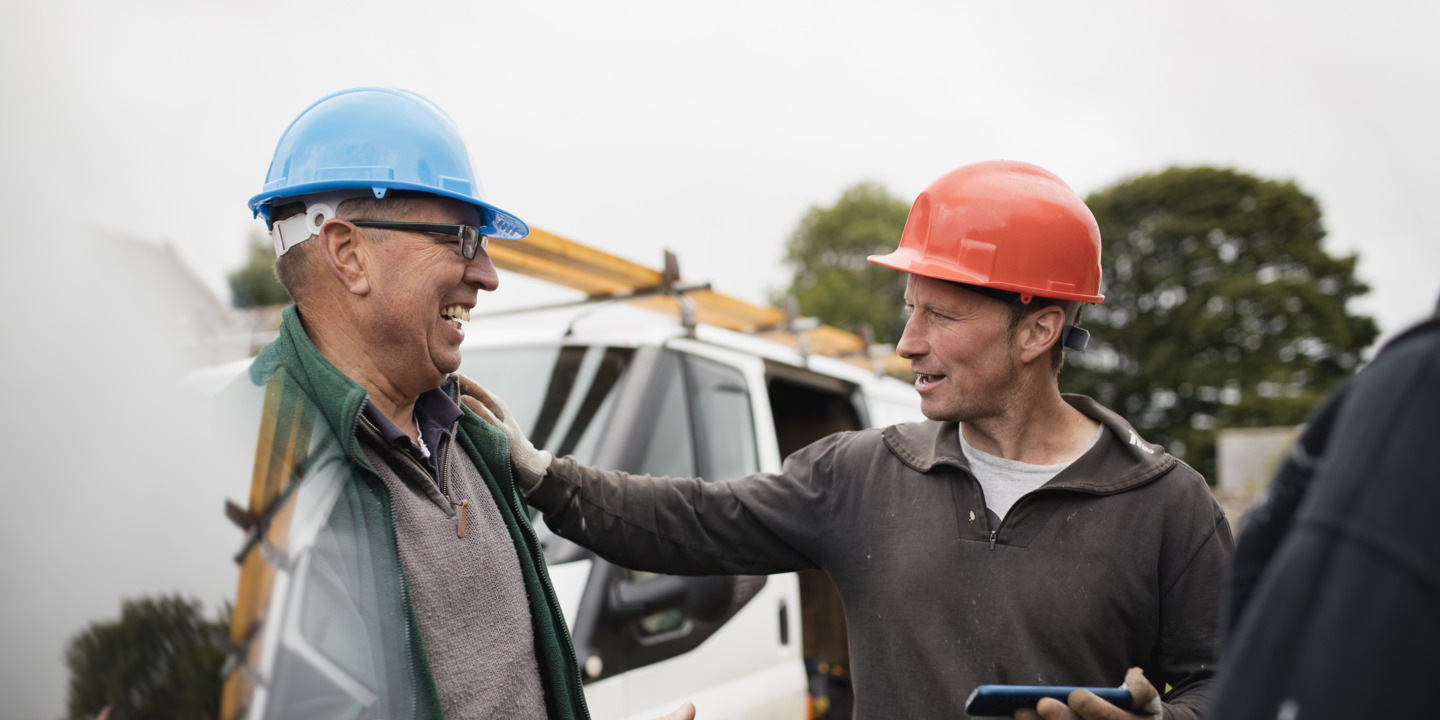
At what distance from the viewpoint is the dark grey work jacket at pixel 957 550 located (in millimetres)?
1938

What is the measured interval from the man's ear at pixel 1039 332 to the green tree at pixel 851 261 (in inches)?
1178

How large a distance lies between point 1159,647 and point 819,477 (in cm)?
84

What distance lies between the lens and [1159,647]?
6.52 ft

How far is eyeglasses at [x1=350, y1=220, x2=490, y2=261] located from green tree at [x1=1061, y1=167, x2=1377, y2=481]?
29949mm

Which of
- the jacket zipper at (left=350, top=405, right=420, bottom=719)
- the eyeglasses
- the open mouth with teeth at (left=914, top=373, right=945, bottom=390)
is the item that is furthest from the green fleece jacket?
the open mouth with teeth at (left=914, top=373, right=945, bottom=390)

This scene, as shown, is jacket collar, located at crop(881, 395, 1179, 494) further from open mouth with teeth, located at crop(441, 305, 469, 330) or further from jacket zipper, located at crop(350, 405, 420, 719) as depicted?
jacket zipper, located at crop(350, 405, 420, 719)

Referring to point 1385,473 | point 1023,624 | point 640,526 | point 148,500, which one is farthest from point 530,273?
point 1385,473

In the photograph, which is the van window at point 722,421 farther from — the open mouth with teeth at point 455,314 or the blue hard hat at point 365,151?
the blue hard hat at point 365,151

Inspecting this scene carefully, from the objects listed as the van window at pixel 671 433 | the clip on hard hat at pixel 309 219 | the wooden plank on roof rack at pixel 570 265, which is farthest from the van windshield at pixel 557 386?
the clip on hard hat at pixel 309 219

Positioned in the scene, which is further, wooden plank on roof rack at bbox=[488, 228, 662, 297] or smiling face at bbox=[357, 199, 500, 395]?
wooden plank on roof rack at bbox=[488, 228, 662, 297]

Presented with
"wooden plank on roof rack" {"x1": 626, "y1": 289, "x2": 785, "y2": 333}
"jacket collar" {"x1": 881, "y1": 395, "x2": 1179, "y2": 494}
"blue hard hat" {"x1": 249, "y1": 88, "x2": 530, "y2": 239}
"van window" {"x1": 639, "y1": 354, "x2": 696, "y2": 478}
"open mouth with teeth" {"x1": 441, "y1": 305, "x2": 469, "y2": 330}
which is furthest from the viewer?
"wooden plank on roof rack" {"x1": 626, "y1": 289, "x2": 785, "y2": 333}

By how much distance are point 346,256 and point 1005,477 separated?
4.95 ft

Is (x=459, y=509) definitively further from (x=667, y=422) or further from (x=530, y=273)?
(x=530, y=273)

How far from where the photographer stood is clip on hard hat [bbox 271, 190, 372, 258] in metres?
1.72
